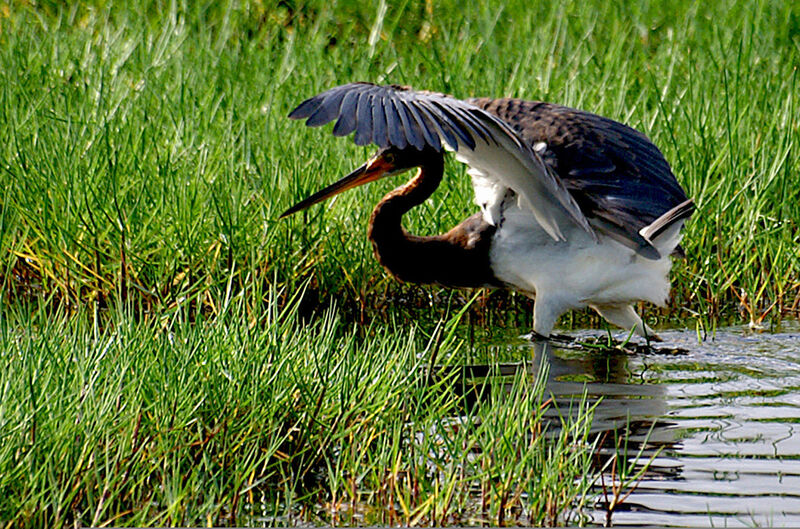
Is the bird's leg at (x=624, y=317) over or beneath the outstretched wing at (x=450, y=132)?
beneath

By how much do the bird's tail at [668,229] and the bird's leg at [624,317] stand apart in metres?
0.32

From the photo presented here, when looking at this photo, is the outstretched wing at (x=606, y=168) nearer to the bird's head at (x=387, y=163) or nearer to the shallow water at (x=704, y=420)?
the bird's head at (x=387, y=163)

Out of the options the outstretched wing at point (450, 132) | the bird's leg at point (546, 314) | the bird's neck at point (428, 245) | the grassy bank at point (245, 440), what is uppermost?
the outstretched wing at point (450, 132)

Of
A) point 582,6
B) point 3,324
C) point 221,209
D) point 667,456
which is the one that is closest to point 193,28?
point 582,6

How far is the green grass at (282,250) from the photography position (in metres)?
2.99

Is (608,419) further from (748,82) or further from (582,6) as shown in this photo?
(582,6)

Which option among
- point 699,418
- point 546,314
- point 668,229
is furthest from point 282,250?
point 699,418

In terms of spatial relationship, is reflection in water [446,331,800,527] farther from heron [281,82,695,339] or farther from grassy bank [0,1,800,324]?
grassy bank [0,1,800,324]

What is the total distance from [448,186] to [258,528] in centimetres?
263

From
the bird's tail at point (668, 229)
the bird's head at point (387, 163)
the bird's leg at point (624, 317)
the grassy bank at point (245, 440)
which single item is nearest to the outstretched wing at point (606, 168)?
the bird's tail at point (668, 229)

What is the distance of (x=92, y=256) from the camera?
475 centimetres

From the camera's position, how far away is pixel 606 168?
4707 millimetres

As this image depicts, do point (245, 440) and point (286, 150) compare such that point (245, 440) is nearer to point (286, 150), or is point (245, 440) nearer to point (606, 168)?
point (606, 168)

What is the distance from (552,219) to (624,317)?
509 mm
